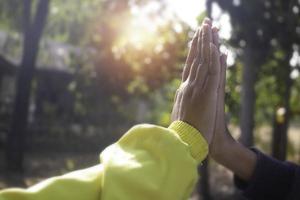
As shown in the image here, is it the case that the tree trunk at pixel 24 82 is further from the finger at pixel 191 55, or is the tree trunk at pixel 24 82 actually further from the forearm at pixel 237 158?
the finger at pixel 191 55

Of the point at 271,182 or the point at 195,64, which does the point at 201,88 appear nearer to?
the point at 195,64

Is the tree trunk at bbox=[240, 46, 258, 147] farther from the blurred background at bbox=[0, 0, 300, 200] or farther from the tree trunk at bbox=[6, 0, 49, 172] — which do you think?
the tree trunk at bbox=[6, 0, 49, 172]

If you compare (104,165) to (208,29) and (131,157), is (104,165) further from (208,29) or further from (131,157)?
(208,29)

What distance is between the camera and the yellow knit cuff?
1.21 meters

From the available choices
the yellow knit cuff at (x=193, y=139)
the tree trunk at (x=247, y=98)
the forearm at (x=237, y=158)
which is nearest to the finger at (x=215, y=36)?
the yellow knit cuff at (x=193, y=139)

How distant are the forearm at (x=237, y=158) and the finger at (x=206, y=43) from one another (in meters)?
0.59

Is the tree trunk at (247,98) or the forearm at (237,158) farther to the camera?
the tree trunk at (247,98)

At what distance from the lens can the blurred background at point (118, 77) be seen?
8383 mm

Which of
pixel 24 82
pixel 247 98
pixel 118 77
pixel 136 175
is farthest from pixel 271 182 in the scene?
pixel 118 77

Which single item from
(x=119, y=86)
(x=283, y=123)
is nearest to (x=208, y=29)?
(x=283, y=123)

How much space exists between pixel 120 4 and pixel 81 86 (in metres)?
5.51

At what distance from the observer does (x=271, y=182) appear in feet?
6.39

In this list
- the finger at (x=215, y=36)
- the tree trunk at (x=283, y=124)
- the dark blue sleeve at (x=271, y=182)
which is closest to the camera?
the finger at (x=215, y=36)

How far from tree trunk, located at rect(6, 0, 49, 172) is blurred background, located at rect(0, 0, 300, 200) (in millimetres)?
22
